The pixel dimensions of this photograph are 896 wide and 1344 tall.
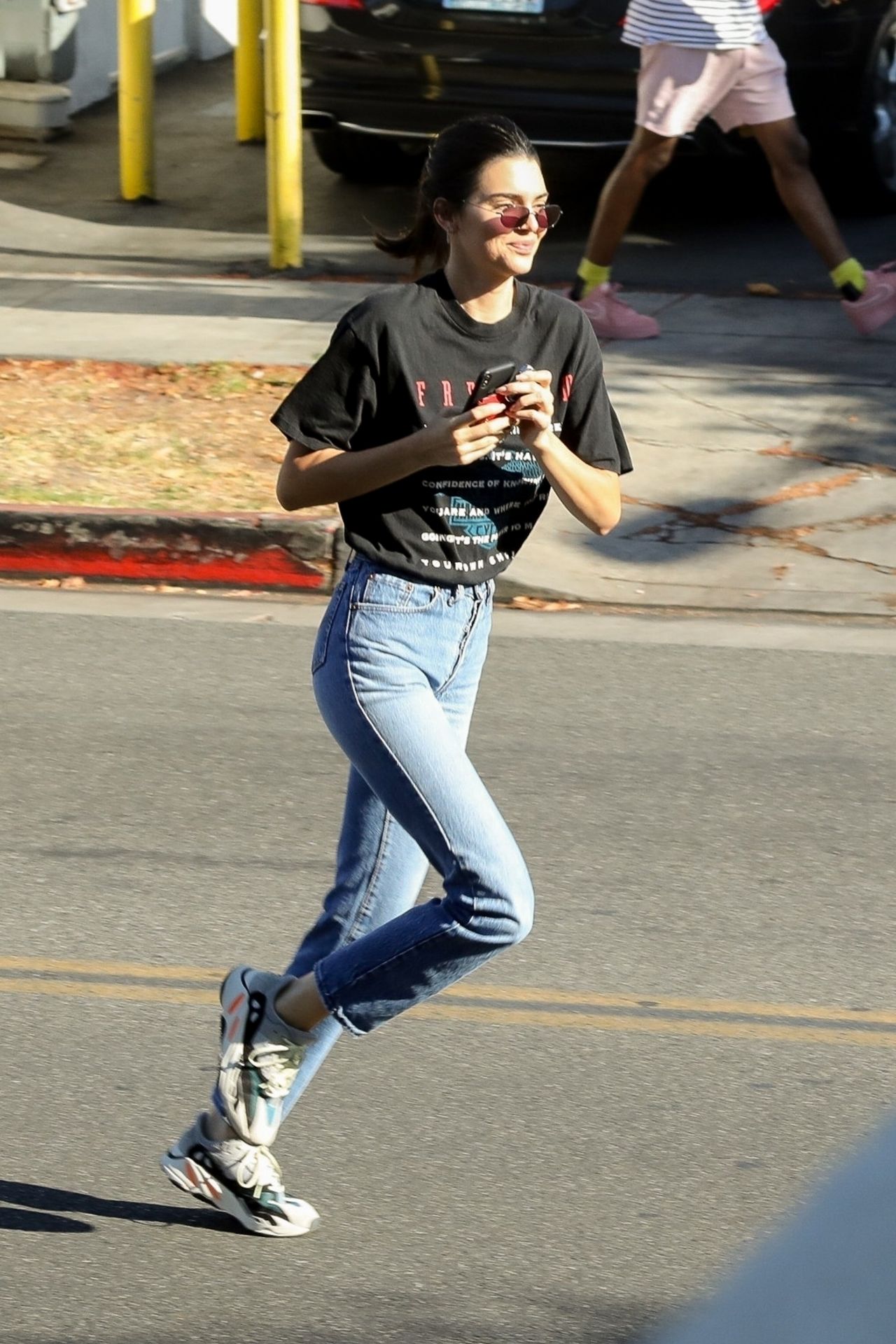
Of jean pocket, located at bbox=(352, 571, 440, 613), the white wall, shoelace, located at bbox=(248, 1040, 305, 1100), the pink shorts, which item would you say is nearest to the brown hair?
jean pocket, located at bbox=(352, 571, 440, 613)

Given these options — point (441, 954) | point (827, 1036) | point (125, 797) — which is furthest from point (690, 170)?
point (441, 954)

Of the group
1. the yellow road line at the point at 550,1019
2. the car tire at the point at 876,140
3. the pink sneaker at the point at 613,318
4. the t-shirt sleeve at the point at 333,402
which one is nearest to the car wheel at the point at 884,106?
the car tire at the point at 876,140

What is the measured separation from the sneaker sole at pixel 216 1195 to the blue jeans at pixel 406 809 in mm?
298

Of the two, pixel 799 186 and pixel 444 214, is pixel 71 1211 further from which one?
pixel 799 186

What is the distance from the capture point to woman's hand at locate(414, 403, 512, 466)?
3.18m

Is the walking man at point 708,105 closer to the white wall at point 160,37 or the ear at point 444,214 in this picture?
the ear at point 444,214

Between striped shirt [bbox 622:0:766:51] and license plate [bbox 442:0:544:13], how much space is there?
142 cm

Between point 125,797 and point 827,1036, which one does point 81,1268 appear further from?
point 125,797

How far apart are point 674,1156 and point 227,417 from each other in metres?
5.43

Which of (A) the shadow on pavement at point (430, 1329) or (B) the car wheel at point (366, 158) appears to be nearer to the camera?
(A) the shadow on pavement at point (430, 1329)

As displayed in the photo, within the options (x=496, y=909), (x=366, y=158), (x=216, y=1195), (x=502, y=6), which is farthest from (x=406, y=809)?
(x=366, y=158)

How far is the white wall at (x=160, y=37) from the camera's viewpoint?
48.9 ft

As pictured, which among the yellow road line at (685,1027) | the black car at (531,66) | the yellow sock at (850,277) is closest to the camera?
the yellow road line at (685,1027)

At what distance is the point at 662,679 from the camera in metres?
6.54
